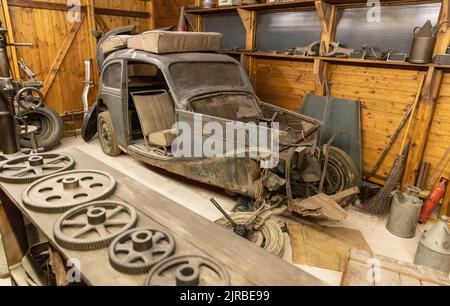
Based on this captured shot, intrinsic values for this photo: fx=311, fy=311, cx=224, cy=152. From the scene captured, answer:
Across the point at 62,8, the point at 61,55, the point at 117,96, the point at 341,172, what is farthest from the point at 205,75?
the point at 62,8

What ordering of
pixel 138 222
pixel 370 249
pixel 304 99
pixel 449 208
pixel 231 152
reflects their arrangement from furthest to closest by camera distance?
pixel 304 99 < pixel 449 208 < pixel 231 152 < pixel 370 249 < pixel 138 222

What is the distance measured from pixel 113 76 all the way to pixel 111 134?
0.87 m

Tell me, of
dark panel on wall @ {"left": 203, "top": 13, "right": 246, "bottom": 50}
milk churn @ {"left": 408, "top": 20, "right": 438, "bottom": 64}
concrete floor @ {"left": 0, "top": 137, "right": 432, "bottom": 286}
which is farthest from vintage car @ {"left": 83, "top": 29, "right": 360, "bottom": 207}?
dark panel on wall @ {"left": 203, "top": 13, "right": 246, "bottom": 50}

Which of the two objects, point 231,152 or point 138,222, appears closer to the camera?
point 138,222

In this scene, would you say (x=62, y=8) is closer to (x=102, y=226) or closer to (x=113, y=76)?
(x=113, y=76)

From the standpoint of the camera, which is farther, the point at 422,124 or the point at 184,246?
the point at 422,124

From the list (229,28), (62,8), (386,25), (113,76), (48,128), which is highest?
(62,8)

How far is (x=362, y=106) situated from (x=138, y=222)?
3.59 m

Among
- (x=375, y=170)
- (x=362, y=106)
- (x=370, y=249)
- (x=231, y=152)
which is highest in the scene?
(x=362, y=106)

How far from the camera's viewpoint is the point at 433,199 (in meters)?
3.30

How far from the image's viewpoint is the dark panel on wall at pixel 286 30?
460 cm

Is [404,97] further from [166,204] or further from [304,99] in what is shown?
[166,204]
